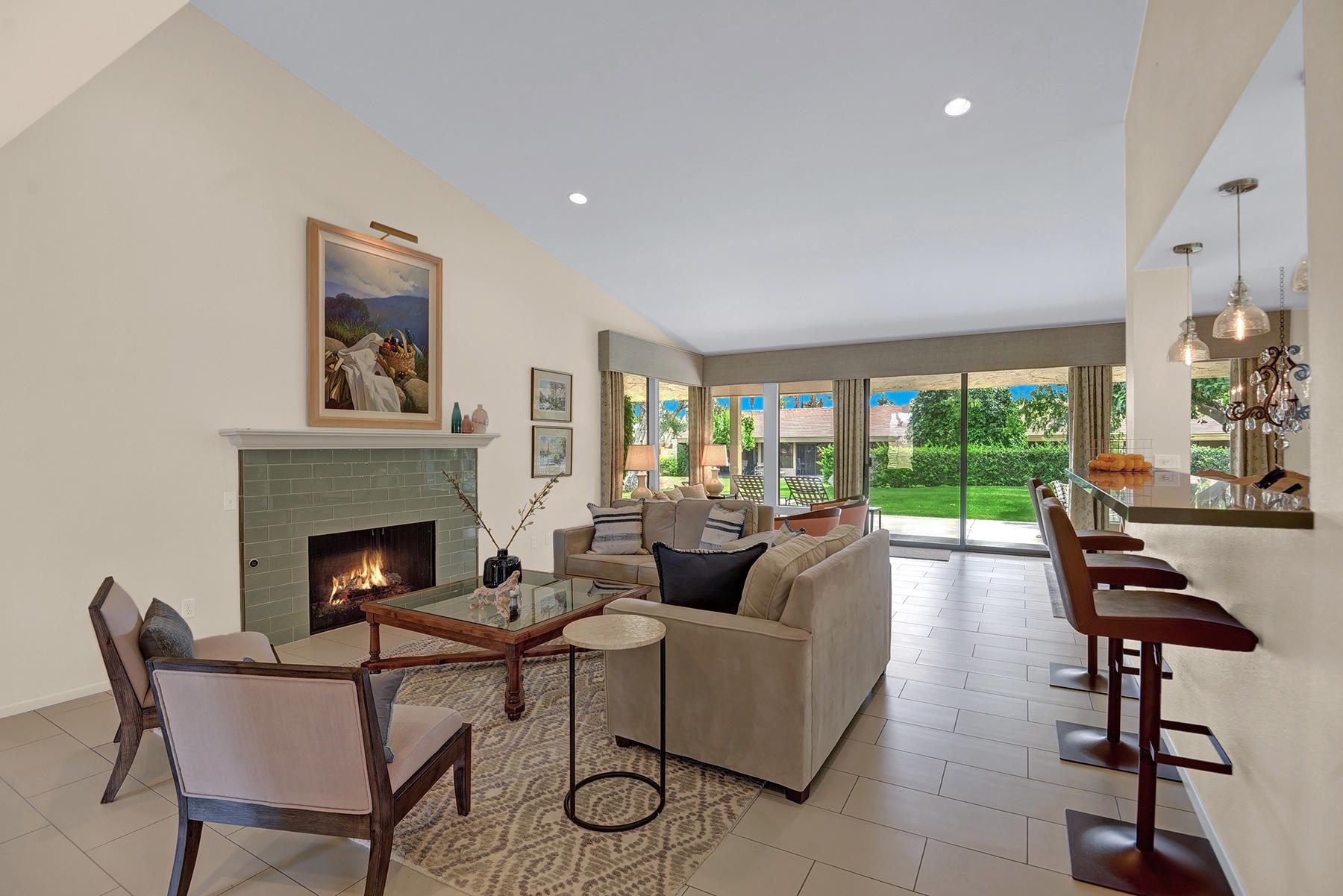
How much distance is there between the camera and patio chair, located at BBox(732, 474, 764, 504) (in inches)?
354

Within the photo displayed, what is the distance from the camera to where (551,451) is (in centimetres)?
659

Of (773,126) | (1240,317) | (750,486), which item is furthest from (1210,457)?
(773,126)

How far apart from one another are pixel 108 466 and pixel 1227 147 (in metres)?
5.45

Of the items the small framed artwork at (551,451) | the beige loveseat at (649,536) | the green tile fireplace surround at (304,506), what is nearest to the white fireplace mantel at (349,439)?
the green tile fireplace surround at (304,506)

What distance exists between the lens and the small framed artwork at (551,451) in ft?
21.0

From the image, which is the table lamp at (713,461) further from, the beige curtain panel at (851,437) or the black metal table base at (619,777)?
the black metal table base at (619,777)

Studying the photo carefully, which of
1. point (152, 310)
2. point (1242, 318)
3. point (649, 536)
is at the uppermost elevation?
point (152, 310)

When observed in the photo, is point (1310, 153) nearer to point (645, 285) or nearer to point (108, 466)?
point (108, 466)

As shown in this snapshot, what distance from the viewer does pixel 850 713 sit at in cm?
295

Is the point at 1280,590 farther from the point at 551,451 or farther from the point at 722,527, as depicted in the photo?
the point at 551,451

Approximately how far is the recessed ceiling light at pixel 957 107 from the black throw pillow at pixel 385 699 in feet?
13.7

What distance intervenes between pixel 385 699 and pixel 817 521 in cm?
415

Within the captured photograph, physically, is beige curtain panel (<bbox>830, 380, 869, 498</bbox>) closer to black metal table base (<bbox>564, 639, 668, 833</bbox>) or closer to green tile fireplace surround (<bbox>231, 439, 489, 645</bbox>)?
green tile fireplace surround (<bbox>231, 439, 489, 645</bbox>)

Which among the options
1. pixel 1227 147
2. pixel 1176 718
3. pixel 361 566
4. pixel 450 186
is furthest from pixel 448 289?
pixel 1176 718
